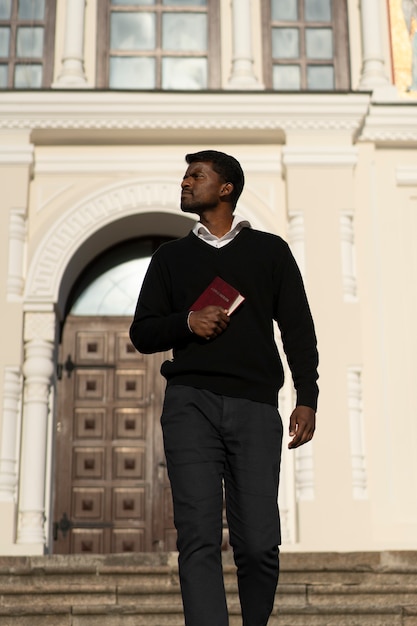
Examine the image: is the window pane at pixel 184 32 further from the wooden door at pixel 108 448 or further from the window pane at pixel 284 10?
the wooden door at pixel 108 448

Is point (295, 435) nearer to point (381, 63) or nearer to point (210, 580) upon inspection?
point (210, 580)

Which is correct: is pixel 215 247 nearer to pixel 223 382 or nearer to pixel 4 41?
pixel 223 382

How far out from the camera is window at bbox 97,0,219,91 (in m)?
10.8

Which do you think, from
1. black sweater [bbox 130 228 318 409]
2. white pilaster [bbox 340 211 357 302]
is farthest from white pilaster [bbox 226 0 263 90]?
black sweater [bbox 130 228 318 409]

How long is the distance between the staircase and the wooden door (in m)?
2.13

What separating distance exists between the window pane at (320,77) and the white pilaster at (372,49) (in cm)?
32

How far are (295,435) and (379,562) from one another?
533 cm

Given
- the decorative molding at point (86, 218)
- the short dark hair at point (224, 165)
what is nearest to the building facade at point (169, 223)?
the decorative molding at point (86, 218)

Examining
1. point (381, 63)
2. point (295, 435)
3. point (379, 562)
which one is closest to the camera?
point (295, 435)

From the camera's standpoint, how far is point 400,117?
10453 millimetres

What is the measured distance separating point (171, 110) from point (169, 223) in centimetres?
123

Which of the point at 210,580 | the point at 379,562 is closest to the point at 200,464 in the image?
the point at 210,580

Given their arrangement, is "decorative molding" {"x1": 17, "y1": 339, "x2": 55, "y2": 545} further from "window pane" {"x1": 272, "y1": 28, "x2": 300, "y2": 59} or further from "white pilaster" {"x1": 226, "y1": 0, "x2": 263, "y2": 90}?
"window pane" {"x1": 272, "y1": 28, "x2": 300, "y2": 59}

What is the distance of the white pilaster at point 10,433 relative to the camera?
30.9 ft
